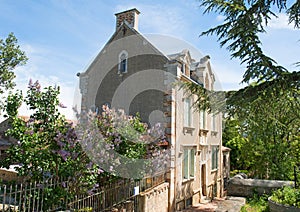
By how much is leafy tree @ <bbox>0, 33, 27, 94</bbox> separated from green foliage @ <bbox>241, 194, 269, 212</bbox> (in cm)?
1699

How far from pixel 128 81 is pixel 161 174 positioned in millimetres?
5379

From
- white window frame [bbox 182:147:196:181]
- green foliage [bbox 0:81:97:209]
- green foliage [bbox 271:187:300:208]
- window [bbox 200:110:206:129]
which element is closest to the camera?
green foliage [bbox 0:81:97:209]

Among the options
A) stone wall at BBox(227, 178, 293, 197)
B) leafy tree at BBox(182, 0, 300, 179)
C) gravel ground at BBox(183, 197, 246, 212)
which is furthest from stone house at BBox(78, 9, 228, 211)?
leafy tree at BBox(182, 0, 300, 179)

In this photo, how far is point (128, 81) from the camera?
47.6 feet

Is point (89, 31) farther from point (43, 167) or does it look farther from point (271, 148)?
point (271, 148)

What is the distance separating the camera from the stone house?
43.1ft

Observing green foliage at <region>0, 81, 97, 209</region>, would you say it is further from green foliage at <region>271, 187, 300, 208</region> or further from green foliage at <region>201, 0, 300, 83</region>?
green foliage at <region>271, 187, 300, 208</region>

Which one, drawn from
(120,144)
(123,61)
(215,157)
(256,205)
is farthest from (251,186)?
(123,61)

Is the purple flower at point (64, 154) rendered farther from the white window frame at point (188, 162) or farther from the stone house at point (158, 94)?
the white window frame at point (188, 162)

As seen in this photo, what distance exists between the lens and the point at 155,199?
11.1m

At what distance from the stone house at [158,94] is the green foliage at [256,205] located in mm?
3191

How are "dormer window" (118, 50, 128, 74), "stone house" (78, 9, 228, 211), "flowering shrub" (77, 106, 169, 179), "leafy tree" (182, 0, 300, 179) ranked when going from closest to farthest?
"leafy tree" (182, 0, 300, 179), "flowering shrub" (77, 106, 169, 179), "stone house" (78, 9, 228, 211), "dormer window" (118, 50, 128, 74)

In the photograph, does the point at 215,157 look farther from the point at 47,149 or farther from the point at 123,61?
the point at 47,149

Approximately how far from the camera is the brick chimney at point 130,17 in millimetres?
15411
